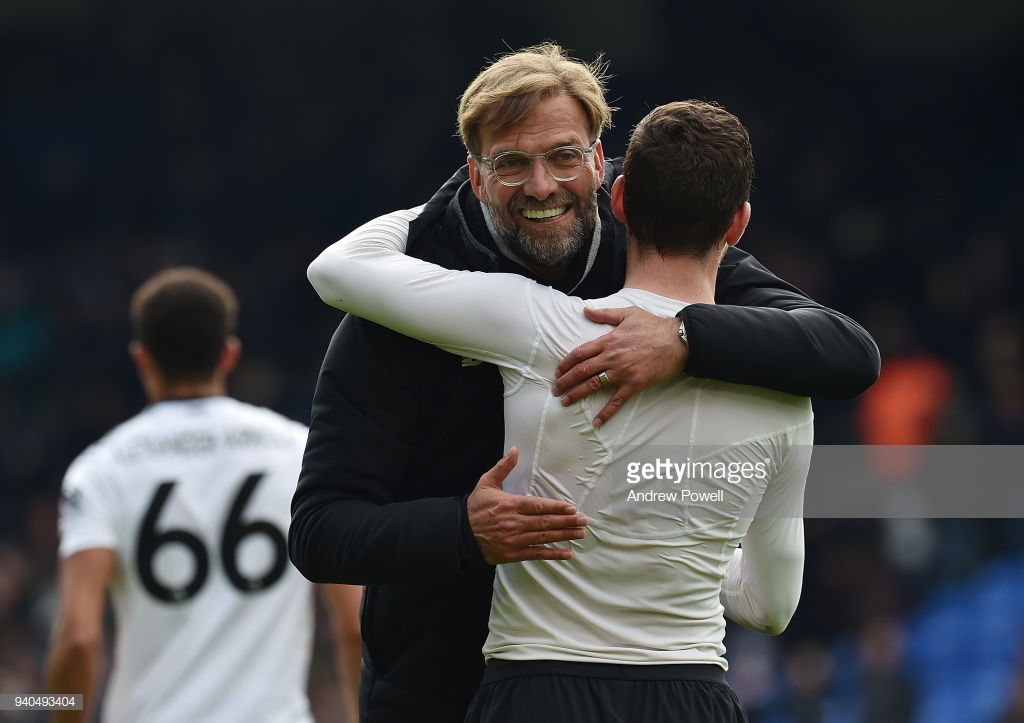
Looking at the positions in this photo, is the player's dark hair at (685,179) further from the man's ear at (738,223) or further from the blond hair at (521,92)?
the blond hair at (521,92)

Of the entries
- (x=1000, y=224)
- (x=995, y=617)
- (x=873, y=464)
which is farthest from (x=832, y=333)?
(x=1000, y=224)

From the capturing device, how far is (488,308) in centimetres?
227

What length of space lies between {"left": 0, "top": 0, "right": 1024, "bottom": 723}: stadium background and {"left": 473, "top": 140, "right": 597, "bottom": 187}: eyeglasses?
4.97m

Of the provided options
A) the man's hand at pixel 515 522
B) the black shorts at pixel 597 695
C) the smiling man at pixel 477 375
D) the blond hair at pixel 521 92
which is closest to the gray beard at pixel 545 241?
the smiling man at pixel 477 375

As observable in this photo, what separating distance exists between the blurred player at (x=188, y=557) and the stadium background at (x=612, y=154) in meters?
3.93

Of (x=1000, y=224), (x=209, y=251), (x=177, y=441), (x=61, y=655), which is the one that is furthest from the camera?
(x=209, y=251)

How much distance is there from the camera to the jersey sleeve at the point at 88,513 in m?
3.56

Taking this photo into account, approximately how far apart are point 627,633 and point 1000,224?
7.56 m

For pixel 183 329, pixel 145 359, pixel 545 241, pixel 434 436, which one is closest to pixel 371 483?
pixel 434 436

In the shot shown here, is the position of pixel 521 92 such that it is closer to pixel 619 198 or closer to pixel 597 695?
pixel 619 198

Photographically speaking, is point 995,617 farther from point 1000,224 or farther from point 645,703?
point 645,703

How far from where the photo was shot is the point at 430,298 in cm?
232

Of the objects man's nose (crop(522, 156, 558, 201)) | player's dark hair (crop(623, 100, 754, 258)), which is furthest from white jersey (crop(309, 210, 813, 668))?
man's nose (crop(522, 156, 558, 201))

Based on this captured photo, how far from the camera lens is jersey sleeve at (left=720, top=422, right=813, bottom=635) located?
7.90 feet
